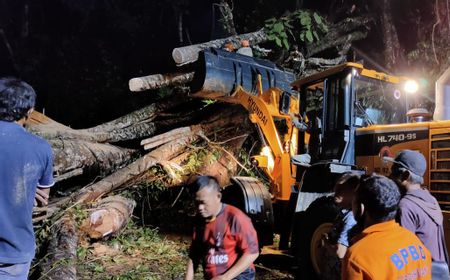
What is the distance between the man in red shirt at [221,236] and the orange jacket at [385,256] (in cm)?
88

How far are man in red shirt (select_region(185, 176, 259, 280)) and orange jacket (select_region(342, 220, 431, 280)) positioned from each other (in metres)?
0.88

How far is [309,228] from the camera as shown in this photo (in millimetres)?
5074

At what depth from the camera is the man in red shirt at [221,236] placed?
2.73 meters

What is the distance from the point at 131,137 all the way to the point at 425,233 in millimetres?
6893

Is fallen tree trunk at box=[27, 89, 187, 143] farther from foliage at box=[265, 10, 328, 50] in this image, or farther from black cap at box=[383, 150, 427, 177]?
black cap at box=[383, 150, 427, 177]

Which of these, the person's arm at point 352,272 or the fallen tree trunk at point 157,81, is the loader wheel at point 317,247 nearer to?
the person's arm at point 352,272

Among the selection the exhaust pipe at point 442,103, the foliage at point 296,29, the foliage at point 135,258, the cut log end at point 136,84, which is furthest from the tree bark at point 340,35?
the foliage at point 135,258

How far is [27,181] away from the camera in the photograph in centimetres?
240

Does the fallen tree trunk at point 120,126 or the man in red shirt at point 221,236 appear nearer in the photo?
the man in red shirt at point 221,236

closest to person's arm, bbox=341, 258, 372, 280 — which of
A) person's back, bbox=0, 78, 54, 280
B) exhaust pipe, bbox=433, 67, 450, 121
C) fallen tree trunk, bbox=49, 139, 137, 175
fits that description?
person's back, bbox=0, 78, 54, 280

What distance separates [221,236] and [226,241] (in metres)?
0.05

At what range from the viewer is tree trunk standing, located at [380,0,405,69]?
10930mm

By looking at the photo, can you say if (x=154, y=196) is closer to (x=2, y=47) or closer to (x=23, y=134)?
(x=23, y=134)

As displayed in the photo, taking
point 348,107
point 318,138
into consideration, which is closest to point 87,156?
point 318,138
